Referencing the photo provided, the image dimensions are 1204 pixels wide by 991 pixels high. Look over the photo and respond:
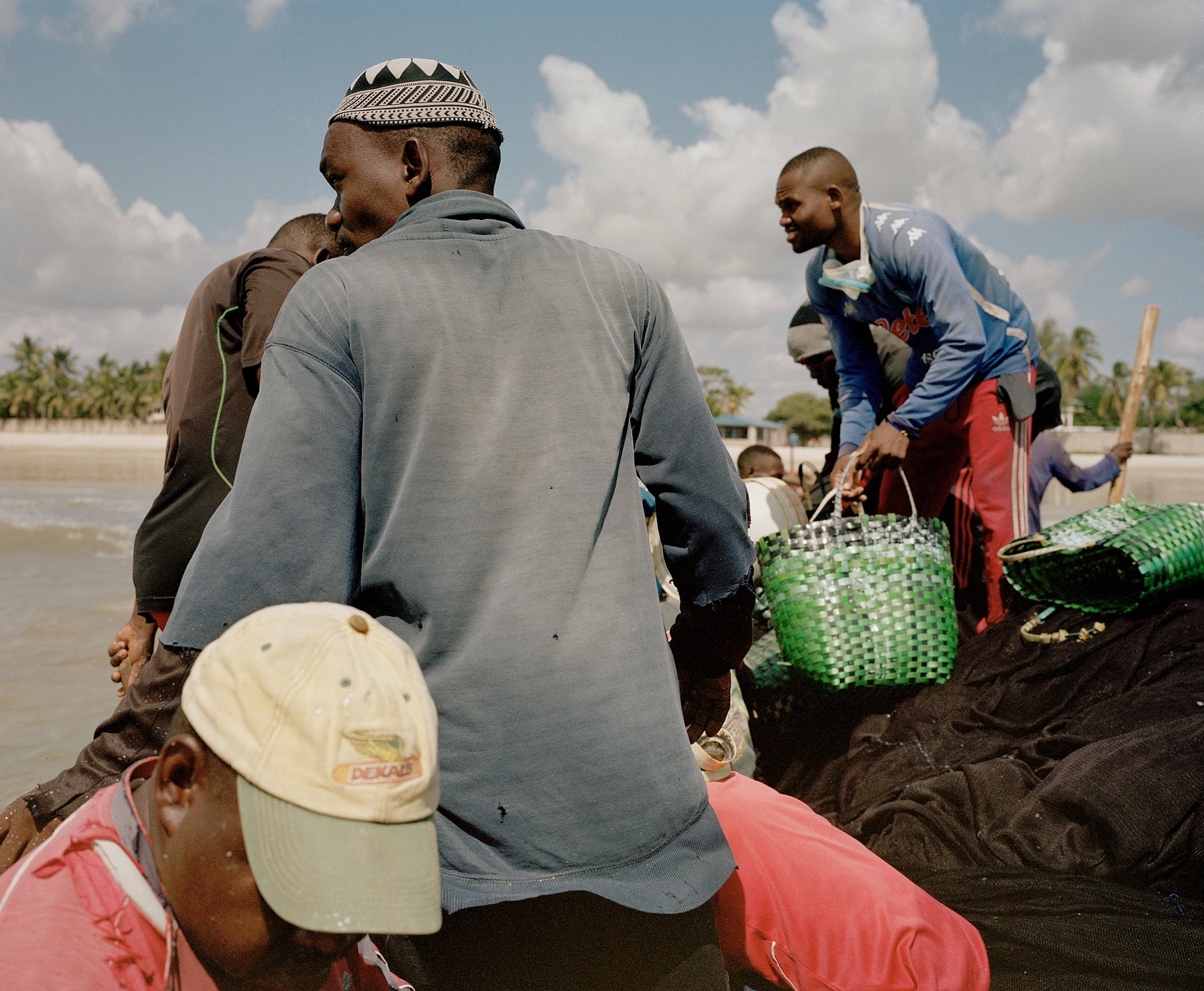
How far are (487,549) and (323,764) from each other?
0.36 m

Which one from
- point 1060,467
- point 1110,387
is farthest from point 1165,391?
point 1060,467

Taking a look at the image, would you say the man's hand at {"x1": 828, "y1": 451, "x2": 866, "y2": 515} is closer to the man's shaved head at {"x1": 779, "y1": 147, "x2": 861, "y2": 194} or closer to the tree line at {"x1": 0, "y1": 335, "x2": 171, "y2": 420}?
the man's shaved head at {"x1": 779, "y1": 147, "x2": 861, "y2": 194}

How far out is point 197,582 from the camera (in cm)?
128

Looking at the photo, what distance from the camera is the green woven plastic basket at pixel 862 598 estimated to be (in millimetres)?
3322

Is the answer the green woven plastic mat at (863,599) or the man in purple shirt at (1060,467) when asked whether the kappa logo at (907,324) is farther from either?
the man in purple shirt at (1060,467)

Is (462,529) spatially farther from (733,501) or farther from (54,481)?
(54,481)

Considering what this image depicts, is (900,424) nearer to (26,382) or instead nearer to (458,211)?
(458,211)

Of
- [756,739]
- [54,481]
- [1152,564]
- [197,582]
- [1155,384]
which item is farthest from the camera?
[1155,384]

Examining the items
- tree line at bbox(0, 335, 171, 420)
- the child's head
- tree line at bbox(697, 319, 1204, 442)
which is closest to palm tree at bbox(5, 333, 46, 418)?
tree line at bbox(0, 335, 171, 420)

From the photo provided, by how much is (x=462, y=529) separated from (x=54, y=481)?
2827 centimetres

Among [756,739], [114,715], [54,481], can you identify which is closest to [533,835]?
[114,715]

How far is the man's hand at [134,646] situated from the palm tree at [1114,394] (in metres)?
80.2

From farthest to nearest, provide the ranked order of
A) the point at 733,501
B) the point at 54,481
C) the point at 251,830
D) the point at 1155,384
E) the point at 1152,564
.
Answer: the point at 1155,384 → the point at 54,481 → the point at 1152,564 → the point at 733,501 → the point at 251,830

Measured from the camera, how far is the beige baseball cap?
3.48 ft
